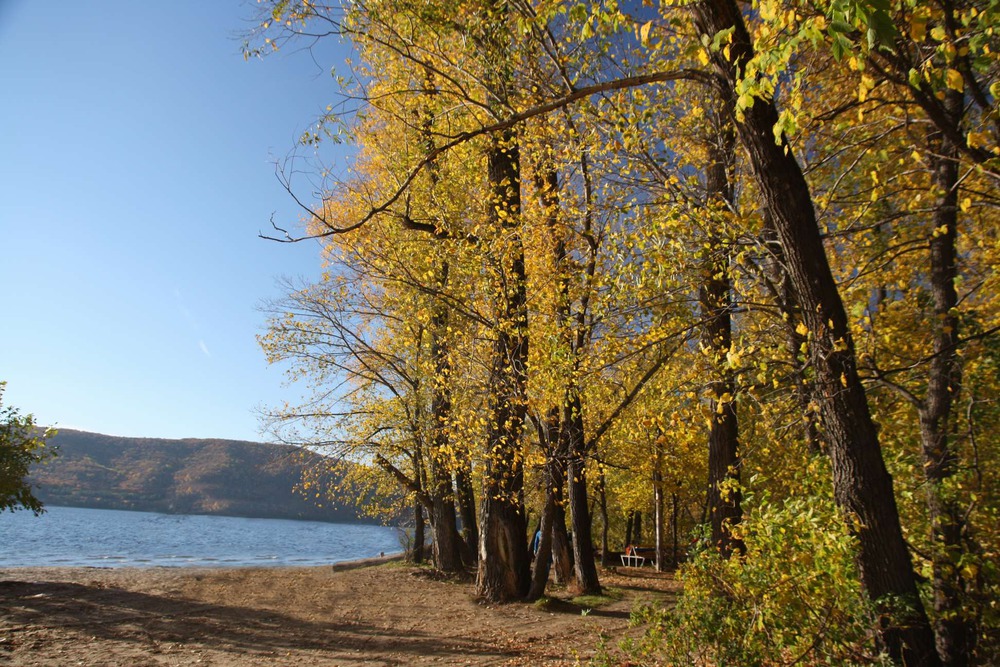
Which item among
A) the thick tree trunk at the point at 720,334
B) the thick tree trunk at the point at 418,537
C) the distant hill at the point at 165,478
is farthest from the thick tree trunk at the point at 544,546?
the distant hill at the point at 165,478

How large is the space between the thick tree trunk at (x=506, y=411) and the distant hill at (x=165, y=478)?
99.1m

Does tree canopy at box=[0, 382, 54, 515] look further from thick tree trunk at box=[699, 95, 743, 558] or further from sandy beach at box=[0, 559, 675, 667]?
thick tree trunk at box=[699, 95, 743, 558]

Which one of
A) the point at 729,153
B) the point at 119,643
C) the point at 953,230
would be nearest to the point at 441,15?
the point at 729,153

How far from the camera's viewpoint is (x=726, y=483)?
17.3 feet

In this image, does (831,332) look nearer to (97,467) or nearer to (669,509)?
(669,509)

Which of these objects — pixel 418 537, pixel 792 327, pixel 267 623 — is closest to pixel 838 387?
pixel 792 327

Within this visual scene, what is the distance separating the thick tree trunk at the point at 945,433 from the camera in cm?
470

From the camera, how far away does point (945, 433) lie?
17.9 feet

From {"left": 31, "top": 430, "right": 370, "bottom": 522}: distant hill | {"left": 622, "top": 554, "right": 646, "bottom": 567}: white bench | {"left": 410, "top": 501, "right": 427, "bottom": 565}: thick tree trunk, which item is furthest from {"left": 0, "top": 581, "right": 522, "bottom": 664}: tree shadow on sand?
{"left": 31, "top": 430, "right": 370, "bottom": 522}: distant hill

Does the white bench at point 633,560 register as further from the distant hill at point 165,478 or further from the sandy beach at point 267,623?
the distant hill at point 165,478

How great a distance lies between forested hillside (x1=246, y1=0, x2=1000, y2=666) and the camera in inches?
164

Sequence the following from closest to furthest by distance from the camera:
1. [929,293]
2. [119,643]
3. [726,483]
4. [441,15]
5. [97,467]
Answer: [726,483]
[441,15]
[929,293]
[119,643]
[97,467]

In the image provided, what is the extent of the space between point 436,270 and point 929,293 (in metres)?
7.38

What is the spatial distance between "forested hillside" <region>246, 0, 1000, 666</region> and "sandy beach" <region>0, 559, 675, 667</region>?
1.80 meters
